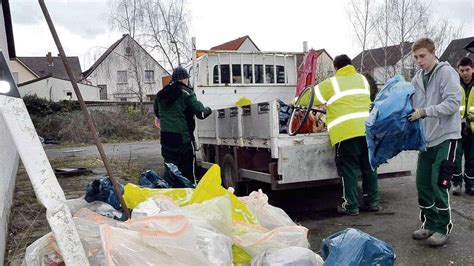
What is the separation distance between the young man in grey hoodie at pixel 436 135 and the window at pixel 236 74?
15.2ft

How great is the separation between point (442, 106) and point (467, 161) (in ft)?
9.29

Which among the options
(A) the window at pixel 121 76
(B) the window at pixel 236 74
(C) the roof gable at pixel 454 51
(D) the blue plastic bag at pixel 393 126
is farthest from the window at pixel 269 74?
(A) the window at pixel 121 76

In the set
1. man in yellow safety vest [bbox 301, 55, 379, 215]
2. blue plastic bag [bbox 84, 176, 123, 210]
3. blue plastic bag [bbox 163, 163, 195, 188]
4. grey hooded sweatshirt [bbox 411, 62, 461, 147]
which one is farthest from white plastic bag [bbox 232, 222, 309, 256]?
man in yellow safety vest [bbox 301, 55, 379, 215]

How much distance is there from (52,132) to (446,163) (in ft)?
72.9

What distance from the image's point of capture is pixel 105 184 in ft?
10.6

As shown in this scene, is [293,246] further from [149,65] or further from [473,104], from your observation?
[149,65]

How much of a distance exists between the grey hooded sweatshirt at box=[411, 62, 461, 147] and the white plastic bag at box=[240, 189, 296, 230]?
1.55 meters

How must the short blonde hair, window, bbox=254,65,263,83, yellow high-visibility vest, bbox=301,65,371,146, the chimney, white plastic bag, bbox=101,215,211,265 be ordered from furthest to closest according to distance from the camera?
1. the chimney
2. window, bbox=254,65,263,83
3. yellow high-visibility vest, bbox=301,65,371,146
4. the short blonde hair
5. white plastic bag, bbox=101,215,211,265

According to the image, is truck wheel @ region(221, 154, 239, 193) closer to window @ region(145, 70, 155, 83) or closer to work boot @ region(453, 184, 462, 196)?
work boot @ region(453, 184, 462, 196)

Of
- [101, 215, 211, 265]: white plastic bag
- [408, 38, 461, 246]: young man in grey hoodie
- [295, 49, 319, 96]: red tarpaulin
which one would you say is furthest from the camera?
[295, 49, 319, 96]: red tarpaulin

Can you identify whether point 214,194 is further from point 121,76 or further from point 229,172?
point 121,76

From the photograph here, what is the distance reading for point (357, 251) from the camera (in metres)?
2.50

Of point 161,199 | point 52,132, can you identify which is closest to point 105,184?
point 161,199

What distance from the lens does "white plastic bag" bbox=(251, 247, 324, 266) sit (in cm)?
235
